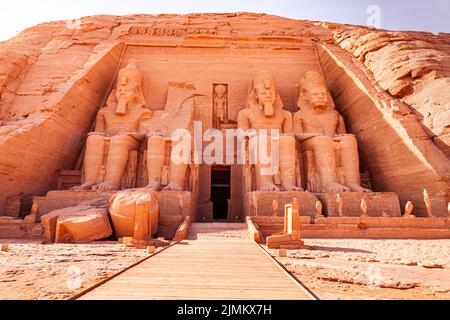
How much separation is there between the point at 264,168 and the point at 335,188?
194 centimetres

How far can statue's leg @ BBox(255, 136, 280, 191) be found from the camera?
8.58 m

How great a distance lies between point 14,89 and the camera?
32.7 feet

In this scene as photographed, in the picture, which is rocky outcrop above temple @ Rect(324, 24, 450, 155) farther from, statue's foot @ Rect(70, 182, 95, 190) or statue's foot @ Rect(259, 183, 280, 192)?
statue's foot @ Rect(70, 182, 95, 190)

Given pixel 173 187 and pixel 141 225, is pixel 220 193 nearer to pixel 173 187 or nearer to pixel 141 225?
pixel 173 187

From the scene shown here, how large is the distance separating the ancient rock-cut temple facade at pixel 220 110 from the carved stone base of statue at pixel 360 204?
0.03 meters

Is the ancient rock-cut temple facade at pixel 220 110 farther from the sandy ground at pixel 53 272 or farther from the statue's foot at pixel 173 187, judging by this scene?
the sandy ground at pixel 53 272

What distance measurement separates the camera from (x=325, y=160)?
29.8 feet

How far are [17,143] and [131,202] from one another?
13.3 feet

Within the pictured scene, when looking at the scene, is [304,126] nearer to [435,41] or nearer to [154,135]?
[154,135]

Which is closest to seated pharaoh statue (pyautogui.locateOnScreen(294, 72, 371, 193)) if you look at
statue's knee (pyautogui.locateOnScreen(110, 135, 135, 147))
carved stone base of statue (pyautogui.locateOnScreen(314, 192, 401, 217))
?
carved stone base of statue (pyautogui.locateOnScreen(314, 192, 401, 217))

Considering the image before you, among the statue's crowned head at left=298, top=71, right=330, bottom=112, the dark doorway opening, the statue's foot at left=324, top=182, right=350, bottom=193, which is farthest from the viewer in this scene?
the dark doorway opening

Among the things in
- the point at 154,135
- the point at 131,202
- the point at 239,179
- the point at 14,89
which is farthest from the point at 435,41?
the point at 14,89

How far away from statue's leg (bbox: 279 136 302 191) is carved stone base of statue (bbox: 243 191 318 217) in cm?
43

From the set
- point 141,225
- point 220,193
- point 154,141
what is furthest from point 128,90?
point 141,225
